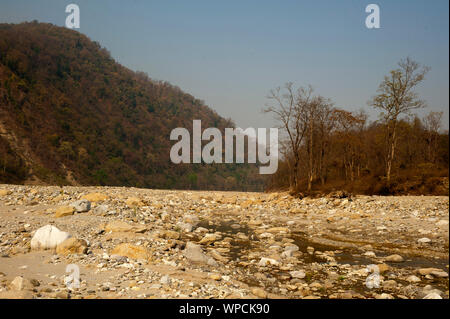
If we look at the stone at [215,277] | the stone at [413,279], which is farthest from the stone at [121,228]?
the stone at [413,279]

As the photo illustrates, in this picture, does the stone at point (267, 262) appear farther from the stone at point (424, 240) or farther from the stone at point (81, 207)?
the stone at point (81, 207)

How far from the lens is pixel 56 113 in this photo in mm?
48781

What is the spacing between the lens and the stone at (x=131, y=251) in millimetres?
6078

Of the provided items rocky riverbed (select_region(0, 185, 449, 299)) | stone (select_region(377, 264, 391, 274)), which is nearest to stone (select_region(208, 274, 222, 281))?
rocky riverbed (select_region(0, 185, 449, 299))

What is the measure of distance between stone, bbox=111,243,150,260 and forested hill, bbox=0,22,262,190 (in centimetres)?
3084

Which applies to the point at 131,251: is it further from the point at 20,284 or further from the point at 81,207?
the point at 81,207

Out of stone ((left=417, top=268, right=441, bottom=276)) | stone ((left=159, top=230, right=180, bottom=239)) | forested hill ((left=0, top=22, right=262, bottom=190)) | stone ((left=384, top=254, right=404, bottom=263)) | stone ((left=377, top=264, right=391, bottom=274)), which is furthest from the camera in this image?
forested hill ((left=0, top=22, right=262, bottom=190))

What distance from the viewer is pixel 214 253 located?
24.5 ft

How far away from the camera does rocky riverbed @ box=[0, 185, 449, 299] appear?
15.9ft

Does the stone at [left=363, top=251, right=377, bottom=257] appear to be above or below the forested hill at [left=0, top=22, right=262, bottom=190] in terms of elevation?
below

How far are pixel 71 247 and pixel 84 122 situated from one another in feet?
168

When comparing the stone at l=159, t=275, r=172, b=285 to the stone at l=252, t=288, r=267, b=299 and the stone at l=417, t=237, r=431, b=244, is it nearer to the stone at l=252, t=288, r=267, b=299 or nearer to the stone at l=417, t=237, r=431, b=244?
the stone at l=252, t=288, r=267, b=299

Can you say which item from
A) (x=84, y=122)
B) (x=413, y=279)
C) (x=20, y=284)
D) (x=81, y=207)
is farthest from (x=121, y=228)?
(x=84, y=122)

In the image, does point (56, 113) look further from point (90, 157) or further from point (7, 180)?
point (7, 180)
